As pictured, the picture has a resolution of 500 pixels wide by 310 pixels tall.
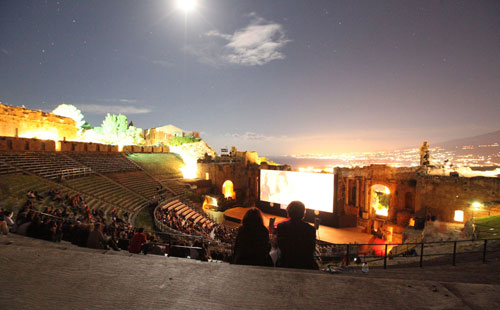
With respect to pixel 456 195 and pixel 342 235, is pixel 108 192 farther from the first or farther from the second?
pixel 456 195

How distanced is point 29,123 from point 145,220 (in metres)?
25.9

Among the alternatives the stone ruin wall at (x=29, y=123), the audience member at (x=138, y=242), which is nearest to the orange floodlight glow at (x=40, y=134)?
the stone ruin wall at (x=29, y=123)

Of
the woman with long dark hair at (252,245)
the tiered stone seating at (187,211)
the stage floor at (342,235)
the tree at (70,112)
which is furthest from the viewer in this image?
the tree at (70,112)

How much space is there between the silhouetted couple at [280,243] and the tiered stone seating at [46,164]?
1872cm

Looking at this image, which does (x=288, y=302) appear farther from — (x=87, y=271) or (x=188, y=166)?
(x=188, y=166)

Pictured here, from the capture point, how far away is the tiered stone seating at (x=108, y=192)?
16234 mm

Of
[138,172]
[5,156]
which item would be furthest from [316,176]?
[5,156]

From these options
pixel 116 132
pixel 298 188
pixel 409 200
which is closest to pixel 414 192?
pixel 409 200

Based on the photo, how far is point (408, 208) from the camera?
23859 mm

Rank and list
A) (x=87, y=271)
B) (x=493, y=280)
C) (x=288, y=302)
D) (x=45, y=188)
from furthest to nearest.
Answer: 1. (x=45, y=188)
2. (x=493, y=280)
3. (x=87, y=271)
4. (x=288, y=302)

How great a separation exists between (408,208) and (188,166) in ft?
99.1

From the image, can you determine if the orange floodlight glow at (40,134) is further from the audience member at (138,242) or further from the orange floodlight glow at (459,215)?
the orange floodlight glow at (459,215)

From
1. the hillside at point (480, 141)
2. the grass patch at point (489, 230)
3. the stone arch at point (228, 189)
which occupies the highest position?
the hillside at point (480, 141)

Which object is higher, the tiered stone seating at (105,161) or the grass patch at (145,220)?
the tiered stone seating at (105,161)
